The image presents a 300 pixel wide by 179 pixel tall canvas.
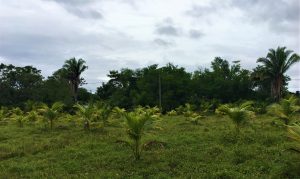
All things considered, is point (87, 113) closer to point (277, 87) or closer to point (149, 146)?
point (149, 146)

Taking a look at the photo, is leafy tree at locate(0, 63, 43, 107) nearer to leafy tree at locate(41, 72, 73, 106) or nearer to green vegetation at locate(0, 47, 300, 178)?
leafy tree at locate(41, 72, 73, 106)

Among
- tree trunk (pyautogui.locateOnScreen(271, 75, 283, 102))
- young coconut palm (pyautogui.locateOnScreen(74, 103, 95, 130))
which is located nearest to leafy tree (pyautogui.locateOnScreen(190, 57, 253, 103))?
tree trunk (pyautogui.locateOnScreen(271, 75, 283, 102))

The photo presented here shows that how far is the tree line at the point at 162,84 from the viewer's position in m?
39.2

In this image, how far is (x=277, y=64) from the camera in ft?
123

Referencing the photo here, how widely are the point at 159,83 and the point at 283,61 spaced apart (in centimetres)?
1138

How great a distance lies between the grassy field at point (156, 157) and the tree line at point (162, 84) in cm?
2259

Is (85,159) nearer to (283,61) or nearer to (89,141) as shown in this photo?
(89,141)

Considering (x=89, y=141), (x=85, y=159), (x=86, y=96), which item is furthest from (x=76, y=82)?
(x=85, y=159)

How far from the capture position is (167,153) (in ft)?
42.7

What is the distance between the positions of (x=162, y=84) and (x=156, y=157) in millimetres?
29794

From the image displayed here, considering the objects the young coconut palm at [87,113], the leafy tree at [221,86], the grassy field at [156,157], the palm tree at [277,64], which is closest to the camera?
the grassy field at [156,157]

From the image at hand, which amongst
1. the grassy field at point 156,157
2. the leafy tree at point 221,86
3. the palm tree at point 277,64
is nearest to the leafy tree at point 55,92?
the leafy tree at point 221,86

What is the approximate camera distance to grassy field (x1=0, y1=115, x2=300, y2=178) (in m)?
10.6

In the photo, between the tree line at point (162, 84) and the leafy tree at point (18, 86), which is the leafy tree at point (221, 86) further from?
the leafy tree at point (18, 86)
